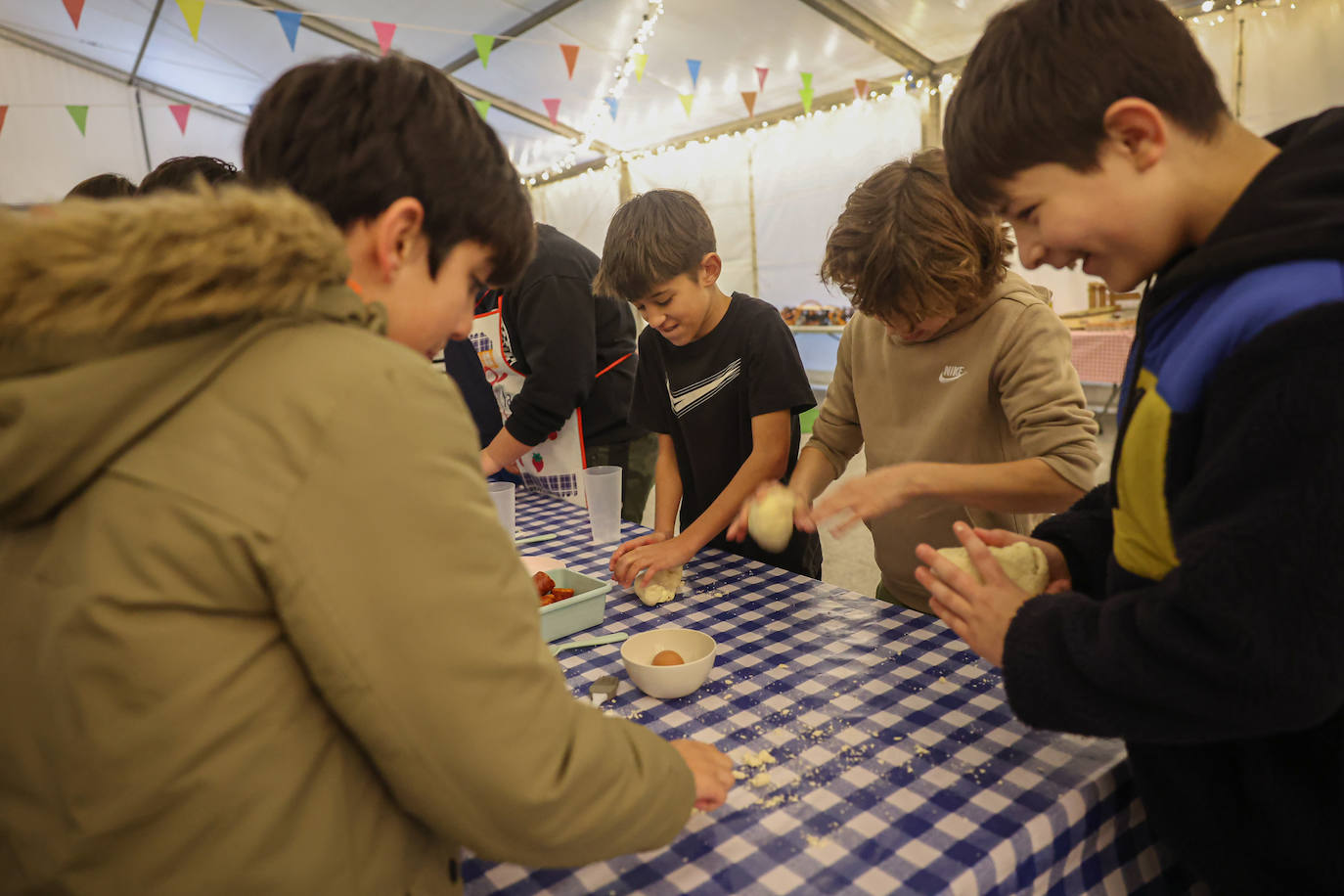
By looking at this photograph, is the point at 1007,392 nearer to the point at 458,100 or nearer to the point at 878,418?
the point at 878,418

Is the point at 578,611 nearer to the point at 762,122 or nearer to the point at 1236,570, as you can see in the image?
the point at 1236,570

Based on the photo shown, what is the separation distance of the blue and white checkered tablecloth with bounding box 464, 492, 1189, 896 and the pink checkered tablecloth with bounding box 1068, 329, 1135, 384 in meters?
→ 4.91

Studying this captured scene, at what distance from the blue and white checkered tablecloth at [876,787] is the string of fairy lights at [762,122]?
2810 millimetres

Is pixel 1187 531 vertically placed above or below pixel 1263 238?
below

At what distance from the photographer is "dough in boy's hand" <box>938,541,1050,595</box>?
122 cm

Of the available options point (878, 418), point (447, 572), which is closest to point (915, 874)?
point (447, 572)

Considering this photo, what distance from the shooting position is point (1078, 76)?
0.88 meters

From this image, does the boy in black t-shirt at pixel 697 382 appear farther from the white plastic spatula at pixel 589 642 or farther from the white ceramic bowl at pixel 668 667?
the white ceramic bowl at pixel 668 667

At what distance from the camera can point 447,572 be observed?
0.67 meters

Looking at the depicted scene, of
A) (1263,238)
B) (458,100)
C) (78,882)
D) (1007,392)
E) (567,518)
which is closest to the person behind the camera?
(78,882)

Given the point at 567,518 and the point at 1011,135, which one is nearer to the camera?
the point at 1011,135

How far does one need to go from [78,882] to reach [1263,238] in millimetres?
1242

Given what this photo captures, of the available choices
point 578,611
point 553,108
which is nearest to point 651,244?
point 578,611

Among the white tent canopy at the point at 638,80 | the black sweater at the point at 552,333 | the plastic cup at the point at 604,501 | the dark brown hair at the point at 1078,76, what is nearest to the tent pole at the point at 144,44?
the white tent canopy at the point at 638,80
